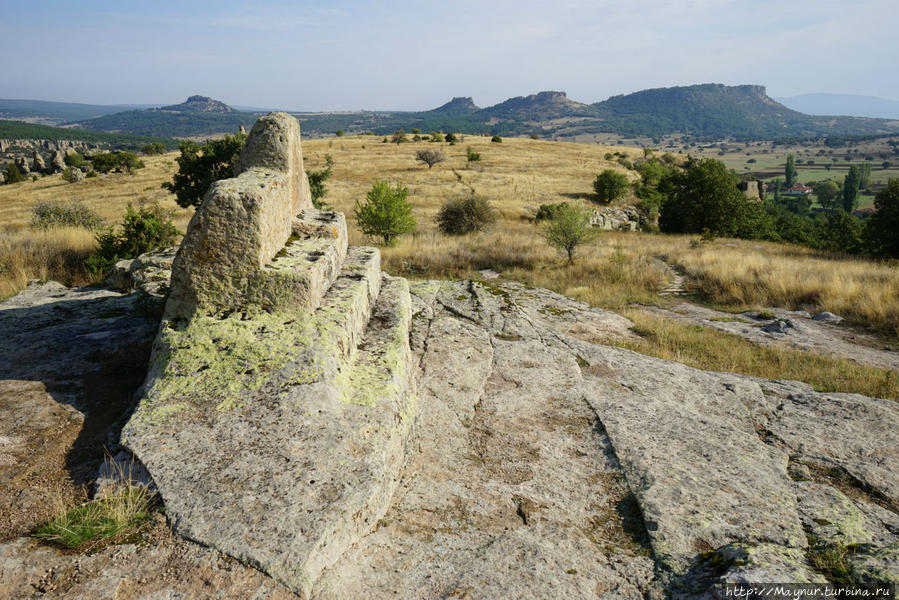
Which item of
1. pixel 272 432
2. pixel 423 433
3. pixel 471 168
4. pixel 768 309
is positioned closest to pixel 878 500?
pixel 423 433

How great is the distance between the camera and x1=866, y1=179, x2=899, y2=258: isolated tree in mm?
21531

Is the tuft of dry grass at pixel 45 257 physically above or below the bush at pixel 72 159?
below

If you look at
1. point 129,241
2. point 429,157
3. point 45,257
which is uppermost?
point 429,157

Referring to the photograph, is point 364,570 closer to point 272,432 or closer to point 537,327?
point 272,432

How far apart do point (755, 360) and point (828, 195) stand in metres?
131

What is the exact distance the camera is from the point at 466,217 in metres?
26.5

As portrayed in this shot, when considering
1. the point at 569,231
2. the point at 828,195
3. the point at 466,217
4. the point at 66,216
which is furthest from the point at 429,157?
the point at 828,195

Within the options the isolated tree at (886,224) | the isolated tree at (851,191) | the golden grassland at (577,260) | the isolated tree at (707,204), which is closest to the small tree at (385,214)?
the golden grassland at (577,260)

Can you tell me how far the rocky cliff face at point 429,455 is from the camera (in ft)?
9.91

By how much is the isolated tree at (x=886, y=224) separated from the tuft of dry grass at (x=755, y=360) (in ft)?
60.2

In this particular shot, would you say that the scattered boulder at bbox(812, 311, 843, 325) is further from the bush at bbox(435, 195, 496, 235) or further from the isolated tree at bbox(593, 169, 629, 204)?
the isolated tree at bbox(593, 169, 629, 204)

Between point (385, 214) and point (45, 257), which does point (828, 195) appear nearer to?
point (385, 214)

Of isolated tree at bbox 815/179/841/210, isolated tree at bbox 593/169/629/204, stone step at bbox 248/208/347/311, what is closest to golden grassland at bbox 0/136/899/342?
isolated tree at bbox 593/169/629/204

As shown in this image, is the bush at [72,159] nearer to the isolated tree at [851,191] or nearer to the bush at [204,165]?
the bush at [204,165]
